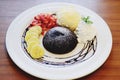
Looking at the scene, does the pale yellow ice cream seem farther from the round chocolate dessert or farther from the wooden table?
the wooden table

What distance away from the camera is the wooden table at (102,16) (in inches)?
34.3

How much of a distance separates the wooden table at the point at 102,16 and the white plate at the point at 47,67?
37 millimetres

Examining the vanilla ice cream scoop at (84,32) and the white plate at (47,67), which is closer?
the white plate at (47,67)

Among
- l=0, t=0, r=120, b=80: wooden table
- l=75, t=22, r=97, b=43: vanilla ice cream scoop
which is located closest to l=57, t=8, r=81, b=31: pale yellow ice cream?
l=75, t=22, r=97, b=43: vanilla ice cream scoop

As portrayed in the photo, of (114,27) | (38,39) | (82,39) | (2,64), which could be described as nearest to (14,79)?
(2,64)

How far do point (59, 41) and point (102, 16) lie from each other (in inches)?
12.2

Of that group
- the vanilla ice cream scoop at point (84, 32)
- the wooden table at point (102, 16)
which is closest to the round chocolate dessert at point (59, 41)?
the vanilla ice cream scoop at point (84, 32)

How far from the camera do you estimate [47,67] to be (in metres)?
0.86

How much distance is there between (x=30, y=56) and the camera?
2.94ft

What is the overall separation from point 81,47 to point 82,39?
0.03 m

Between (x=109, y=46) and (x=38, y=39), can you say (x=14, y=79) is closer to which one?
(x=38, y=39)

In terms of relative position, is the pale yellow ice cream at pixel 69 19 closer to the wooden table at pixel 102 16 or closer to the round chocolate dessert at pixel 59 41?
the round chocolate dessert at pixel 59 41

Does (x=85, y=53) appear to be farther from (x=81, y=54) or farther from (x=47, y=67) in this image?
(x=47, y=67)

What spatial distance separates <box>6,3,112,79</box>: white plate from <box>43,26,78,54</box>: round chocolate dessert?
0.30 ft
